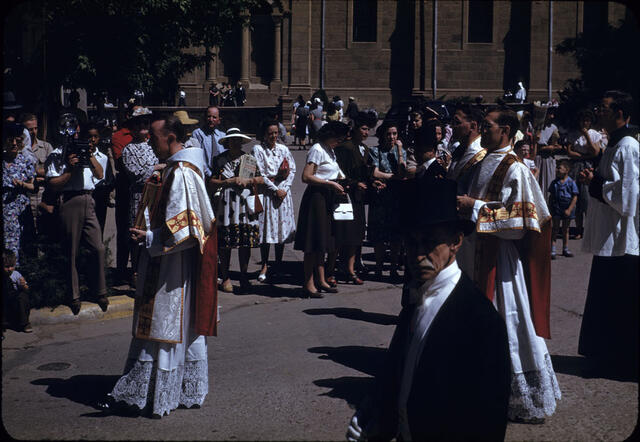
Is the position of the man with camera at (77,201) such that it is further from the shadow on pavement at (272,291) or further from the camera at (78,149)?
the shadow on pavement at (272,291)

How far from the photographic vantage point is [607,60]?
64.8 feet

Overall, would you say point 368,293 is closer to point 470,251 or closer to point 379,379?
point 470,251

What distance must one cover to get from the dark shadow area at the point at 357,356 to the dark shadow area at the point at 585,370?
1.50 meters

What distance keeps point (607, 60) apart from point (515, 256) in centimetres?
1509

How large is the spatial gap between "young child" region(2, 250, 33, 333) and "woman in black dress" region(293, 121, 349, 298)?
3.15 meters

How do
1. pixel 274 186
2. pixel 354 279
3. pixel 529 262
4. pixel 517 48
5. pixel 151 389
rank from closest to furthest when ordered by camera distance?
pixel 151 389 → pixel 529 262 → pixel 274 186 → pixel 354 279 → pixel 517 48

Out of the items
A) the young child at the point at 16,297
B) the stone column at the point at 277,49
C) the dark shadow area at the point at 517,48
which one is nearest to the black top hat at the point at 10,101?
the young child at the point at 16,297

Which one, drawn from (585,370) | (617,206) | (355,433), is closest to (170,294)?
(355,433)

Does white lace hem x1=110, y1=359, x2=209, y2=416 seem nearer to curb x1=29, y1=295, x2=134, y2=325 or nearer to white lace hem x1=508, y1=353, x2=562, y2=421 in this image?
white lace hem x1=508, y1=353, x2=562, y2=421

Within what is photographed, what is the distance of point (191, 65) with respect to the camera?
16266 millimetres

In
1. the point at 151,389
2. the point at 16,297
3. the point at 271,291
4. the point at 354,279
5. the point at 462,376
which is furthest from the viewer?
the point at 354,279

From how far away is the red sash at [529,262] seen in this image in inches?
237

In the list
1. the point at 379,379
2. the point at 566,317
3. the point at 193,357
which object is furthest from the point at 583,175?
the point at 379,379

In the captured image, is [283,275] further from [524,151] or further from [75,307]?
[524,151]
